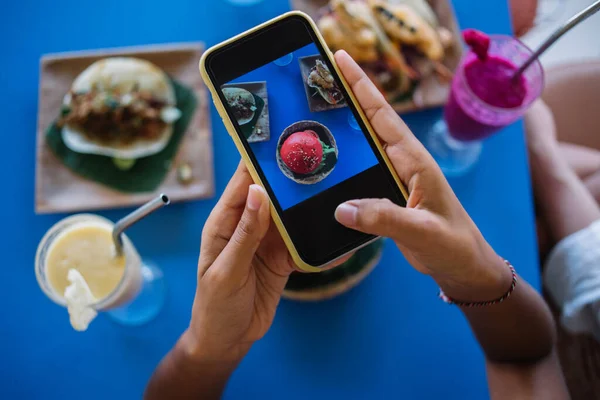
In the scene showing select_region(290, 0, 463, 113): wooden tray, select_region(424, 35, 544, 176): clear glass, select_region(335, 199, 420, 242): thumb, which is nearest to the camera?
select_region(335, 199, 420, 242): thumb

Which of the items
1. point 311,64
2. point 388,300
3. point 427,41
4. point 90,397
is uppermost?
point 311,64

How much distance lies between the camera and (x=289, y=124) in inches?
21.5

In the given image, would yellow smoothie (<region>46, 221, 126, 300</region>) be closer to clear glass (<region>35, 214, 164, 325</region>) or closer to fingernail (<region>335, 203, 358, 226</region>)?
clear glass (<region>35, 214, 164, 325</region>)

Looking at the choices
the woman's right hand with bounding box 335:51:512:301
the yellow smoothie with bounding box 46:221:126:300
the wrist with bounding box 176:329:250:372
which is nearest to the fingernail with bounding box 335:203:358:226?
the woman's right hand with bounding box 335:51:512:301

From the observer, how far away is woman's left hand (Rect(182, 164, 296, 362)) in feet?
1.69

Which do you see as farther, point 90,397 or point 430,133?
point 430,133

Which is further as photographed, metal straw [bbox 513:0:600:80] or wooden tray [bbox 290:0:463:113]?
wooden tray [bbox 290:0:463:113]

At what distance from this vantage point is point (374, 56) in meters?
0.82

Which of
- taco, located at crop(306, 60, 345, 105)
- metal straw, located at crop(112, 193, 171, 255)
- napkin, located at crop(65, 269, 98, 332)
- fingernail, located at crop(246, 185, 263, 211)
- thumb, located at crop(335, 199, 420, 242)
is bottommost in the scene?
thumb, located at crop(335, 199, 420, 242)

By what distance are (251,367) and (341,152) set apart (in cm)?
39

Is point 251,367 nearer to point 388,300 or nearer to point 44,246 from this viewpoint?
point 388,300

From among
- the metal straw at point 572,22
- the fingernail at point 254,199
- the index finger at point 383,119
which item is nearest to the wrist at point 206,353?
the fingernail at point 254,199

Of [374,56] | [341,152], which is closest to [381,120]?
[341,152]

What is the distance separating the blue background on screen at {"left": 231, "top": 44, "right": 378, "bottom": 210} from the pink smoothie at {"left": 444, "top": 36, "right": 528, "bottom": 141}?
26cm
